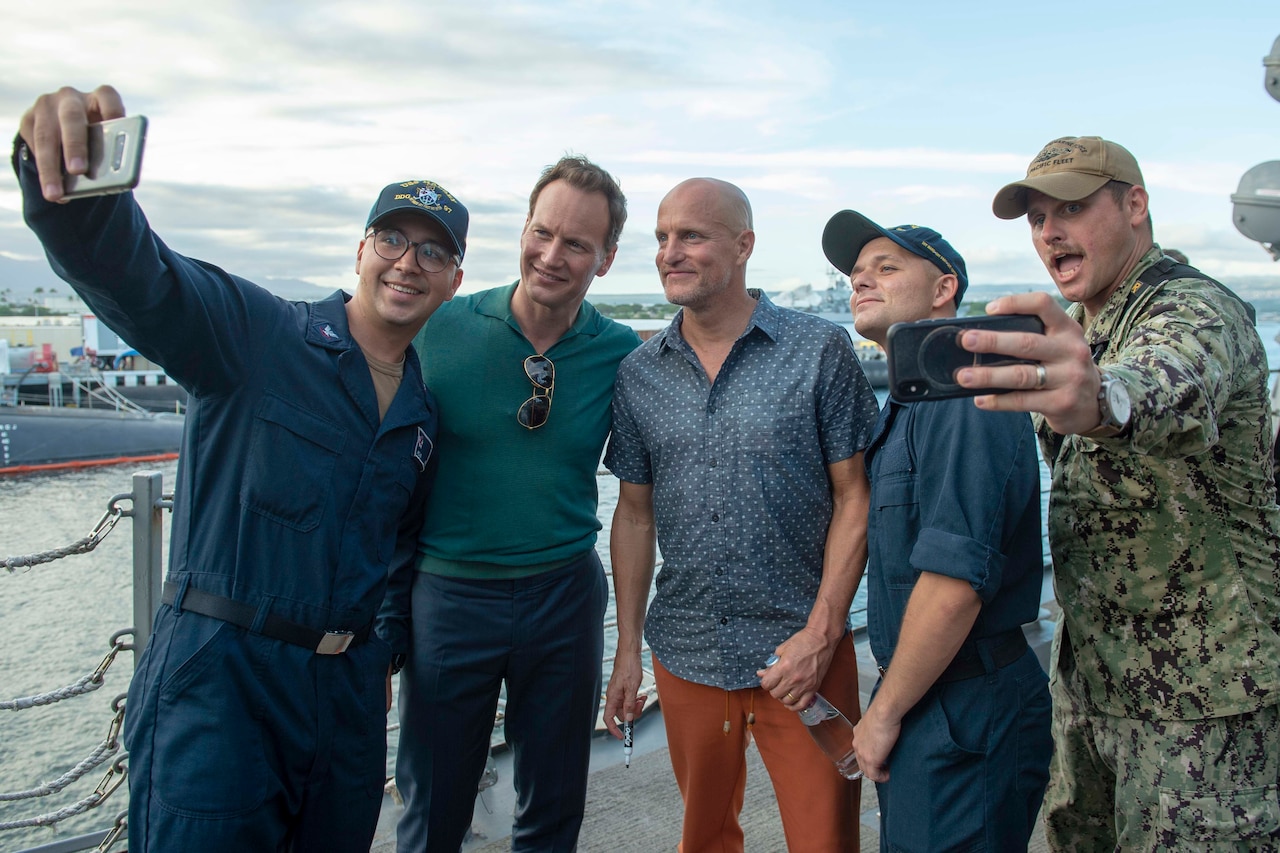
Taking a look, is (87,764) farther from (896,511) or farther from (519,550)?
(896,511)

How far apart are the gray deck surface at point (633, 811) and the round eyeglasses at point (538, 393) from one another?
1.39 m

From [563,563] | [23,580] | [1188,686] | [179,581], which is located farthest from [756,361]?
[23,580]

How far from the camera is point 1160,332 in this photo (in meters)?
1.58

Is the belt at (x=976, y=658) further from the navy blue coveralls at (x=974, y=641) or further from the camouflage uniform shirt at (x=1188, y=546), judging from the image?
the camouflage uniform shirt at (x=1188, y=546)

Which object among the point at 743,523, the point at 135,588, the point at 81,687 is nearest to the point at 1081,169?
the point at 743,523

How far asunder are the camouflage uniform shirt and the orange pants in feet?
2.45

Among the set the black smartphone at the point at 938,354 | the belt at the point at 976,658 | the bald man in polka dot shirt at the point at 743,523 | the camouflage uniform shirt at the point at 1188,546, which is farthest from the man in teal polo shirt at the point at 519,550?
the black smartphone at the point at 938,354

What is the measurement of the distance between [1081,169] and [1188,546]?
32.6 inches

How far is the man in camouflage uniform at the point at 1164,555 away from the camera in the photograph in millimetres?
1741

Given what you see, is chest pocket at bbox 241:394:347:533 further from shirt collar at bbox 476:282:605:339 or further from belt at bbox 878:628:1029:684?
belt at bbox 878:628:1029:684

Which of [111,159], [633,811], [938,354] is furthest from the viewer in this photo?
[633,811]

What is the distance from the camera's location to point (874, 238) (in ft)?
7.09

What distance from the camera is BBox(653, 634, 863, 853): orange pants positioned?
235 cm

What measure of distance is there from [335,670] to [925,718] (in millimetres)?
1260
